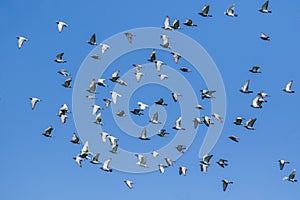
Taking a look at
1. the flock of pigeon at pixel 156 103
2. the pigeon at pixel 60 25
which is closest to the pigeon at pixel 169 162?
the flock of pigeon at pixel 156 103

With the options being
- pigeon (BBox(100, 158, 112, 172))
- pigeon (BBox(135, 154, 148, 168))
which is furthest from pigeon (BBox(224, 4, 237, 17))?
pigeon (BBox(100, 158, 112, 172))

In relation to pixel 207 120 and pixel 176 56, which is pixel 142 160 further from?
pixel 176 56

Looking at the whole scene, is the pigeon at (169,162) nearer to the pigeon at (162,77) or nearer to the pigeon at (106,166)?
the pigeon at (106,166)

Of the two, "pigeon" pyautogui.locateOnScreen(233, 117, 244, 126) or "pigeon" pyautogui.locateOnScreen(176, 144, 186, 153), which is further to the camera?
"pigeon" pyautogui.locateOnScreen(176, 144, 186, 153)

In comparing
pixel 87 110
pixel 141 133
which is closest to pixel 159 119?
pixel 141 133

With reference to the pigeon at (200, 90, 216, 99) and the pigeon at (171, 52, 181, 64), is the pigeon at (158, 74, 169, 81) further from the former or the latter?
the pigeon at (200, 90, 216, 99)

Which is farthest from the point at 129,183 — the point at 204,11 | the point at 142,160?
the point at 204,11

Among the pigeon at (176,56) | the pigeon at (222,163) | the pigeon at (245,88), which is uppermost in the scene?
the pigeon at (176,56)

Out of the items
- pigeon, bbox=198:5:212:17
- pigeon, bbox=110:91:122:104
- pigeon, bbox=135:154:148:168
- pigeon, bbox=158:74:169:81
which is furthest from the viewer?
pigeon, bbox=158:74:169:81

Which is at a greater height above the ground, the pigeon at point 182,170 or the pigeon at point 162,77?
the pigeon at point 162,77

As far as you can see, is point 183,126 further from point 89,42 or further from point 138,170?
point 89,42

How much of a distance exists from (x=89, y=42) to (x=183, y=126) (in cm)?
1285

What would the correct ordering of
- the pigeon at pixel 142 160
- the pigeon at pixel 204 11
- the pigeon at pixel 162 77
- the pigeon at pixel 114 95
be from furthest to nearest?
the pigeon at pixel 162 77, the pigeon at pixel 142 160, the pigeon at pixel 114 95, the pigeon at pixel 204 11

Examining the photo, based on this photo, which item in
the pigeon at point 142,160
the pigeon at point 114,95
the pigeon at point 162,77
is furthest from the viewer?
the pigeon at point 162,77
